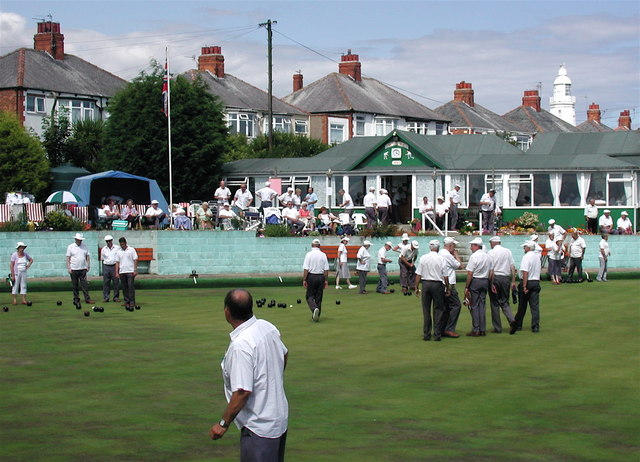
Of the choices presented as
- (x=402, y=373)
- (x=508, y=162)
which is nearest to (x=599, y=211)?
(x=508, y=162)

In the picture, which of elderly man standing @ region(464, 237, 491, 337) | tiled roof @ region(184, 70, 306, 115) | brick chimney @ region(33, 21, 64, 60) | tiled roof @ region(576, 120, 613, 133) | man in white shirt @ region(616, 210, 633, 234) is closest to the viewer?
elderly man standing @ region(464, 237, 491, 337)

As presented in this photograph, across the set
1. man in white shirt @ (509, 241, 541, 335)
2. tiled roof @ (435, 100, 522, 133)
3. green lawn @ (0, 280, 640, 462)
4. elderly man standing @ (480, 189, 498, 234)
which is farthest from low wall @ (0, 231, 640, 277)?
tiled roof @ (435, 100, 522, 133)

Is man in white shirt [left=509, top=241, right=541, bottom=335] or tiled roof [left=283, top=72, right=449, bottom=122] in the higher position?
tiled roof [left=283, top=72, right=449, bottom=122]

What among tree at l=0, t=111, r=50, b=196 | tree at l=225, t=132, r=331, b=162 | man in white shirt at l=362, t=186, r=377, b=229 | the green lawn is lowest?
the green lawn

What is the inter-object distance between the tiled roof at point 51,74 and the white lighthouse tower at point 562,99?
3269 inches

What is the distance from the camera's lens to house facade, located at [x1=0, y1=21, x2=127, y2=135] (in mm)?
56094

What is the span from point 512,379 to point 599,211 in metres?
26.1

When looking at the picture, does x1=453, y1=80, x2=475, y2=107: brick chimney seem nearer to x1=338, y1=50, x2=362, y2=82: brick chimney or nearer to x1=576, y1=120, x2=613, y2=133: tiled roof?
x1=338, y1=50, x2=362, y2=82: brick chimney

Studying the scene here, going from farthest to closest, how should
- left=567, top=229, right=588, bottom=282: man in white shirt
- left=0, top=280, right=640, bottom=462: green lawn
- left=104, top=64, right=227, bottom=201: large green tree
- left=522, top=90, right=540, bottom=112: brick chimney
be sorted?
1. left=522, top=90, right=540, bottom=112: brick chimney
2. left=104, top=64, right=227, bottom=201: large green tree
3. left=567, top=229, right=588, bottom=282: man in white shirt
4. left=0, top=280, right=640, bottom=462: green lawn

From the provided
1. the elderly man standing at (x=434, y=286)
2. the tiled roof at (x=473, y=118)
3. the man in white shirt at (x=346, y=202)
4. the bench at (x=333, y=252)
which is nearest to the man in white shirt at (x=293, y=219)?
the bench at (x=333, y=252)

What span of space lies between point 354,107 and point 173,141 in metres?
27.3

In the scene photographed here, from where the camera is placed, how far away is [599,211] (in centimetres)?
3888

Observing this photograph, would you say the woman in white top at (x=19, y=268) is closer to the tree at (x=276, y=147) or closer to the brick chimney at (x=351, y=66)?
the tree at (x=276, y=147)

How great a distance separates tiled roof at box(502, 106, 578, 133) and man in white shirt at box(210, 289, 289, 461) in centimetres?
8610
